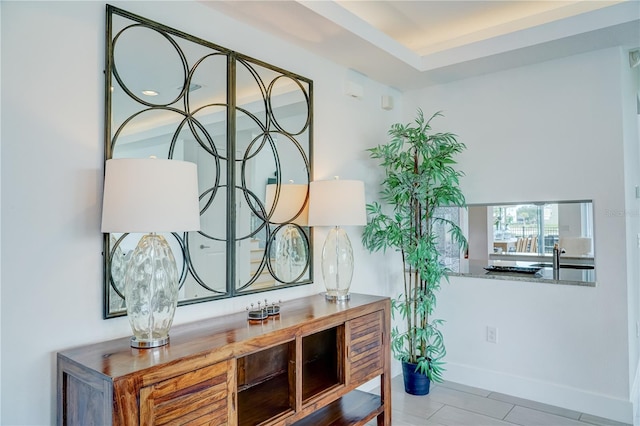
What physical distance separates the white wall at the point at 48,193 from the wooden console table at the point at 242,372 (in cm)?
11

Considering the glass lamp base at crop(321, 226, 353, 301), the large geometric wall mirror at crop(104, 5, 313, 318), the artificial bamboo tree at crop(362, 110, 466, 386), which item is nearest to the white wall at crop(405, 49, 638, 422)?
the artificial bamboo tree at crop(362, 110, 466, 386)

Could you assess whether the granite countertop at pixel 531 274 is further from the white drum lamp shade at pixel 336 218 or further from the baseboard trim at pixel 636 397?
the white drum lamp shade at pixel 336 218

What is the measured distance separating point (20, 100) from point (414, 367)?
2.86 meters

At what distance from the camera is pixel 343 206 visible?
247 centimetres

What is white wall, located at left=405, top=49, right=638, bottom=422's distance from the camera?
110 inches

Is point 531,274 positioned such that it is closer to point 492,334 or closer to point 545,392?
point 492,334

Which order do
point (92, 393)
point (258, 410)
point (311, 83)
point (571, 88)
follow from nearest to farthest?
1. point (92, 393)
2. point (258, 410)
3. point (311, 83)
4. point (571, 88)

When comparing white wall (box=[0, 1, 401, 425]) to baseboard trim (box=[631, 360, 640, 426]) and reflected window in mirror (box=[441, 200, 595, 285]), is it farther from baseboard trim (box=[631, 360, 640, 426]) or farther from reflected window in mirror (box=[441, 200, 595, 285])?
baseboard trim (box=[631, 360, 640, 426])

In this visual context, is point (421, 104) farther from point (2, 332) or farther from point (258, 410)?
point (2, 332)

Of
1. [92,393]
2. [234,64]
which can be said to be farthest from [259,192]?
[92,393]

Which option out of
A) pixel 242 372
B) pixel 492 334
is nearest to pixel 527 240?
pixel 492 334

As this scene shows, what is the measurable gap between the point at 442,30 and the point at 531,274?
196 centimetres

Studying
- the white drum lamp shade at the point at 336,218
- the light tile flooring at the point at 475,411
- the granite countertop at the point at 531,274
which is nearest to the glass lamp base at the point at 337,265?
the white drum lamp shade at the point at 336,218

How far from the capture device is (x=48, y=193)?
1.60m
